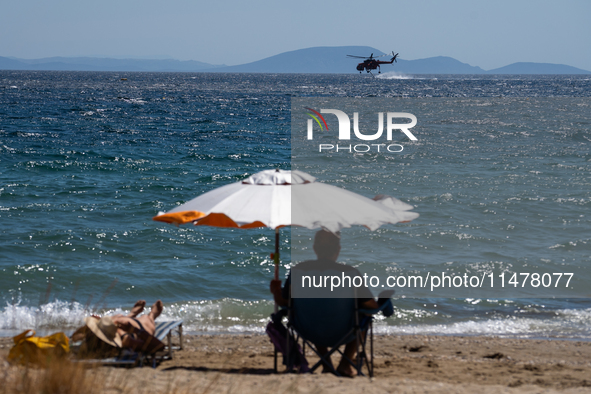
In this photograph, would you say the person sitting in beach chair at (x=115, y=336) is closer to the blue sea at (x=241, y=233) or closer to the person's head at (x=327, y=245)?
the blue sea at (x=241, y=233)

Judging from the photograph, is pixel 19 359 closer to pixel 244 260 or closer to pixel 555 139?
pixel 244 260

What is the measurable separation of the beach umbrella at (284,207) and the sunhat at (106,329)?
1304 millimetres

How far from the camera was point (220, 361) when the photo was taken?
568 cm

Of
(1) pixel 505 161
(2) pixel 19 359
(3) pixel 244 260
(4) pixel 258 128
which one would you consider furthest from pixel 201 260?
(4) pixel 258 128

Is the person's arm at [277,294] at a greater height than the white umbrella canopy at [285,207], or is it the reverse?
the white umbrella canopy at [285,207]

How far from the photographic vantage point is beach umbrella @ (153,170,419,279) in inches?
166

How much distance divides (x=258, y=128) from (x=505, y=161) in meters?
15.8

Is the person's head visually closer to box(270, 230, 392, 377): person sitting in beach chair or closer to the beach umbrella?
box(270, 230, 392, 377): person sitting in beach chair

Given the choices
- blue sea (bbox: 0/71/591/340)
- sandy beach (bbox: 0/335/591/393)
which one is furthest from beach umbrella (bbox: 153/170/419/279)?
blue sea (bbox: 0/71/591/340)

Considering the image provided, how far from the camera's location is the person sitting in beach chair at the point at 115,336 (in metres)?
5.05

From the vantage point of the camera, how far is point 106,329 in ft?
16.8

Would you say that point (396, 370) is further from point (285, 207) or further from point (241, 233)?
point (241, 233)

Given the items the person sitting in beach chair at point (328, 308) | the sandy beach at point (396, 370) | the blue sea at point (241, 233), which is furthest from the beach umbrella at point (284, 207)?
the blue sea at point (241, 233)

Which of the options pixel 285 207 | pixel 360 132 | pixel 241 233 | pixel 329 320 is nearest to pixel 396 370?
pixel 329 320
